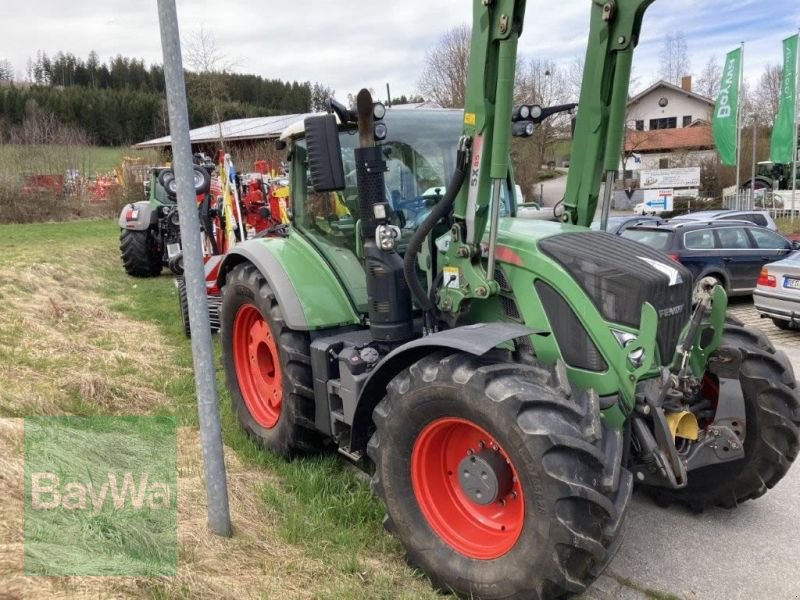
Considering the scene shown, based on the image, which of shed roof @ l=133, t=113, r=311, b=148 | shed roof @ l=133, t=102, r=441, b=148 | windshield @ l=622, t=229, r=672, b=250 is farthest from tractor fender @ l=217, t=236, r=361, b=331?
shed roof @ l=133, t=113, r=311, b=148

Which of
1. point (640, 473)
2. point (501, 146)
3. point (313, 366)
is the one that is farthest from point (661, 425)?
point (313, 366)

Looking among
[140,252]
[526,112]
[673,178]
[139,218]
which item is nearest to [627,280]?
[526,112]

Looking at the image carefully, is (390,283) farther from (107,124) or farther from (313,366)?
(107,124)

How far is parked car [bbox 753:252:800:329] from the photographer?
9.15 metres

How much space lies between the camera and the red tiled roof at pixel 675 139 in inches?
1725

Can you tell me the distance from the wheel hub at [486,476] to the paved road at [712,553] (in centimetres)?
74

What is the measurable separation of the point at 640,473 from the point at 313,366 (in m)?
1.93

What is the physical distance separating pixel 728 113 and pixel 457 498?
2374 cm

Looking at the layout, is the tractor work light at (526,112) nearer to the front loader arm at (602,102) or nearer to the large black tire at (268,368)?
the front loader arm at (602,102)

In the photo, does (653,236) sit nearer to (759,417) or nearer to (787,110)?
(759,417)

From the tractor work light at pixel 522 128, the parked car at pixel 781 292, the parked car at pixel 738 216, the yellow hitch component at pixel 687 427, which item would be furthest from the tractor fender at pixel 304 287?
the parked car at pixel 738 216

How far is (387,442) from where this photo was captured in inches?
133

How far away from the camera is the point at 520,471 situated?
9.53ft

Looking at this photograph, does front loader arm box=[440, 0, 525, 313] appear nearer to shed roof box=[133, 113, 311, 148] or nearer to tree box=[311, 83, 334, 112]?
tree box=[311, 83, 334, 112]
